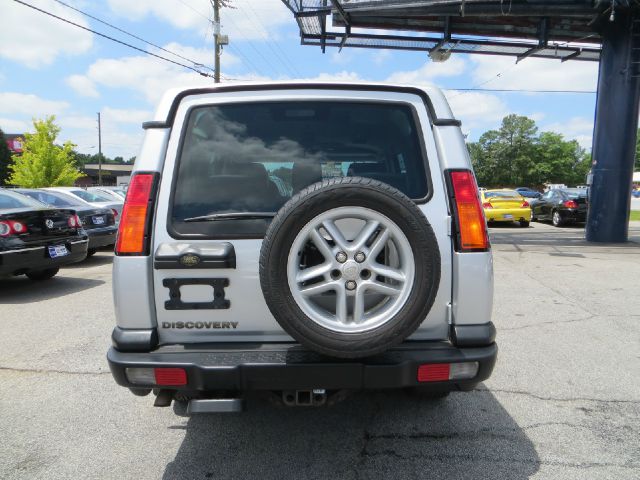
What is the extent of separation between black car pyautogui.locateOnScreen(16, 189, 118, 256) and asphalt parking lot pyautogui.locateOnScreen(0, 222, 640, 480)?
505 centimetres

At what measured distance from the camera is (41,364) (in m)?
3.98

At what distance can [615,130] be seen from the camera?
11.9 metres

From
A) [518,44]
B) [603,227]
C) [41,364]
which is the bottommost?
[41,364]

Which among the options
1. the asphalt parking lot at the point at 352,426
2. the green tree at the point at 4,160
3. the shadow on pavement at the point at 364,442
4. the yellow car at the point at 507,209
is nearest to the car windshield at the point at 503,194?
the yellow car at the point at 507,209

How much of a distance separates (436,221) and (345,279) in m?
0.58

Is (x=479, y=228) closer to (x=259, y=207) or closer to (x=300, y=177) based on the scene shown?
(x=300, y=177)

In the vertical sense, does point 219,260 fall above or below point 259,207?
below

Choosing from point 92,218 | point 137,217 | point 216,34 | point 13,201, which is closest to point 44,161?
point 216,34

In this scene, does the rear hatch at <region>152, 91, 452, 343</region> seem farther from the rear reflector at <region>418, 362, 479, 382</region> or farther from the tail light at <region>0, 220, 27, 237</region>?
the tail light at <region>0, 220, 27, 237</region>

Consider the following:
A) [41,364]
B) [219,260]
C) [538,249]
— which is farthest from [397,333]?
[538,249]

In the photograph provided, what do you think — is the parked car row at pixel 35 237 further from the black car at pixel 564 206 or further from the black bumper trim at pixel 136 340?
the black car at pixel 564 206

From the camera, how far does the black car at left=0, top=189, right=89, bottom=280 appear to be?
6.15 metres

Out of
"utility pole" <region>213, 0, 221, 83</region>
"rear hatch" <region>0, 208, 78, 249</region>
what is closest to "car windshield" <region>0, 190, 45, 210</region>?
"rear hatch" <region>0, 208, 78, 249</region>

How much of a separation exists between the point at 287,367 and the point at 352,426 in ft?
3.51
